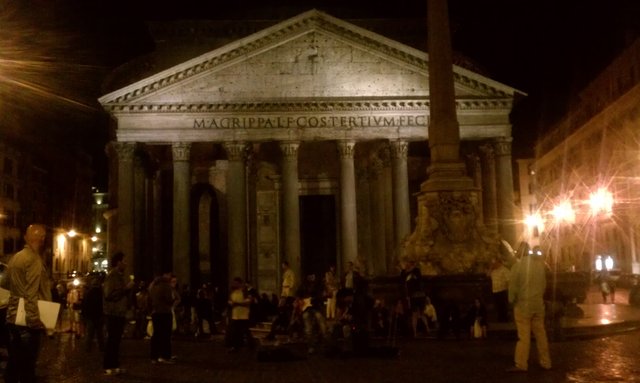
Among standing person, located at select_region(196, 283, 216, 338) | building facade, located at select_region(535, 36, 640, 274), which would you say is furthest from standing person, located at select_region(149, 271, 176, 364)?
building facade, located at select_region(535, 36, 640, 274)

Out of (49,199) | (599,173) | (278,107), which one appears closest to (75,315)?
(278,107)

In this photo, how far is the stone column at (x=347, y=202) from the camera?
29.8m

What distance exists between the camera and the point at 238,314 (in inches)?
525

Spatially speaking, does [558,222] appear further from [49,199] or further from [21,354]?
[21,354]

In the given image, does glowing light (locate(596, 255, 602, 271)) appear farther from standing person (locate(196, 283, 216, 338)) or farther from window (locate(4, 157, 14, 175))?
window (locate(4, 157, 14, 175))

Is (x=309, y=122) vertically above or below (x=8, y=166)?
below

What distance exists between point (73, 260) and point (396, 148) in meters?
53.3

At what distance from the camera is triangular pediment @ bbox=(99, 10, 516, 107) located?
30.1 m

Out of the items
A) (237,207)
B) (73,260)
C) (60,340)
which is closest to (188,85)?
(237,207)

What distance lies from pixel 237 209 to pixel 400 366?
67.5 feet

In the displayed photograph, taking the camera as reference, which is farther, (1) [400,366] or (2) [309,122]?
(2) [309,122]

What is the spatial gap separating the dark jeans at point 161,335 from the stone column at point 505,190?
21.8 m

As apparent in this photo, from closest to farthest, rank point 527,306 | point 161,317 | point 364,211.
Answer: point 527,306 < point 161,317 < point 364,211

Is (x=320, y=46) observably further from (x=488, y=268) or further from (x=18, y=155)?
(x=18, y=155)
